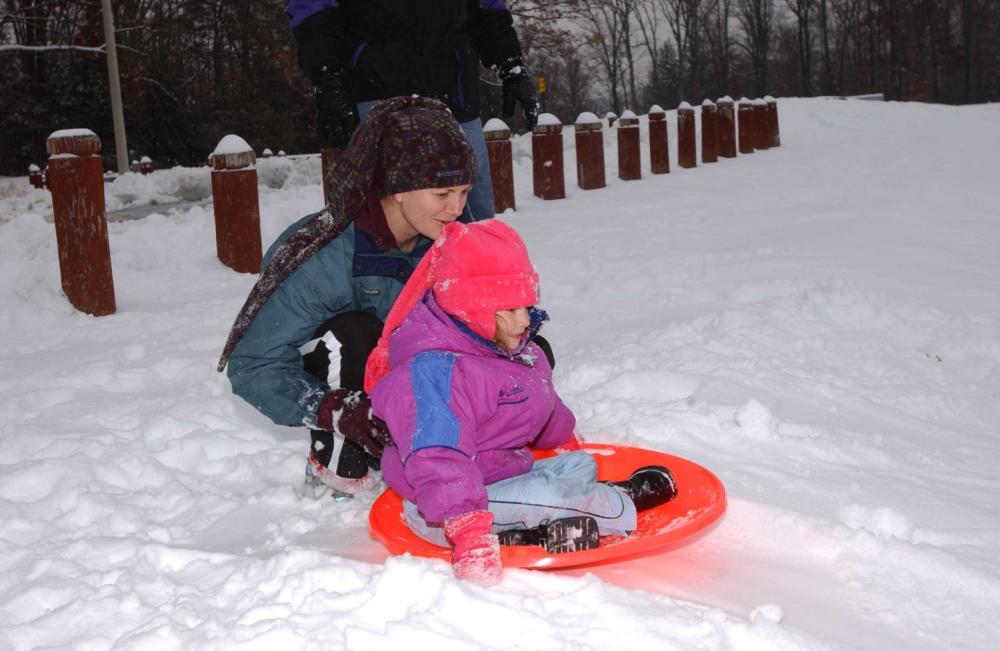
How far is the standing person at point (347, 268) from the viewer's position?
2902 millimetres

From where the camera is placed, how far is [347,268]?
9.74 ft

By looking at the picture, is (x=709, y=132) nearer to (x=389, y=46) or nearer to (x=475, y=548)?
(x=389, y=46)

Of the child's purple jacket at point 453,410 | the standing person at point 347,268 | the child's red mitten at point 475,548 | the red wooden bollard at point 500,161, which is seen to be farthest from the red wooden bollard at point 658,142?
the child's red mitten at point 475,548

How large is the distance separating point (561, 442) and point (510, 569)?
0.79 metres

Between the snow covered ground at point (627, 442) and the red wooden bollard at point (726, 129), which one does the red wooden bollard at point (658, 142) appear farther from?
the snow covered ground at point (627, 442)

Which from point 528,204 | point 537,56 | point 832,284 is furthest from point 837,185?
point 537,56

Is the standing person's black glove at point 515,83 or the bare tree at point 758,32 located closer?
the standing person's black glove at point 515,83

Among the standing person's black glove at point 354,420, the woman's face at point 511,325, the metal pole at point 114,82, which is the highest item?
the metal pole at point 114,82

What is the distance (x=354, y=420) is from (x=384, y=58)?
1.77m

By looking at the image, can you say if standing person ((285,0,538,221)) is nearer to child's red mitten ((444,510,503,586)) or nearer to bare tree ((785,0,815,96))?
child's red mitten ((444,510,503,586))

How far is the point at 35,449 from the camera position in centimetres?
339

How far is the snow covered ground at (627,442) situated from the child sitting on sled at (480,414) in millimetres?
181

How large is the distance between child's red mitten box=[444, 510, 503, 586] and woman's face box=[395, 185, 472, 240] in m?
0.99

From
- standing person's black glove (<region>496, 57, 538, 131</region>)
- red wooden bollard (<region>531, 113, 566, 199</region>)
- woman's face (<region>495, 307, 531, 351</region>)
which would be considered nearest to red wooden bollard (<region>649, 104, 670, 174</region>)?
red wooden bollard (<region>531, 113, 566, 199</region>)
